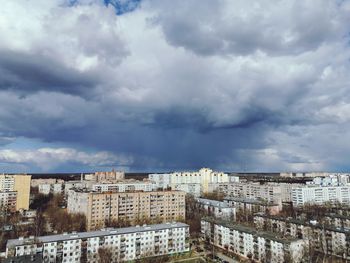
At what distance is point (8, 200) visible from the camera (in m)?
44.2

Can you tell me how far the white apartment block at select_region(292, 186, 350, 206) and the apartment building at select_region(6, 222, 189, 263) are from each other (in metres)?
30.0

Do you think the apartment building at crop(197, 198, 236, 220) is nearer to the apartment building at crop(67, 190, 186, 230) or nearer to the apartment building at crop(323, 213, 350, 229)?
the apartment building at crop(67, 190, 186, 230)

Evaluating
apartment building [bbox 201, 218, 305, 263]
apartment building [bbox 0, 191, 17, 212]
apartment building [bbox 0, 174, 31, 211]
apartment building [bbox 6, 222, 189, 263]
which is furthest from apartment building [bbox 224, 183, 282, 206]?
apartment building [bbox 0, 191, 17, 212]

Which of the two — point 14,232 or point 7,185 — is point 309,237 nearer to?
point 14,232

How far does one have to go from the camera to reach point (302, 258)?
70.1 feet

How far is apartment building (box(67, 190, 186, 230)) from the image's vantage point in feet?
112

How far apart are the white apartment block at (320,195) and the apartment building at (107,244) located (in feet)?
98.6

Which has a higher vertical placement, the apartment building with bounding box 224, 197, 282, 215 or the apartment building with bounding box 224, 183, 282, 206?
the apartment building with bounding box 224, 183, 282, 206

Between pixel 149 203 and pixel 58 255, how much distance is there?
57.4 ft

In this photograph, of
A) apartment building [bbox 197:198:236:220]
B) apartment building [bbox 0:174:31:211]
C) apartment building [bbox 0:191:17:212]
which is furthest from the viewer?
apartment building [bbox 0:174:31:211]

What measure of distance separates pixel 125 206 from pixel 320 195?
34.7 m

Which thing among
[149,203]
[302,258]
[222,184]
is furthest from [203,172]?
[302,258]

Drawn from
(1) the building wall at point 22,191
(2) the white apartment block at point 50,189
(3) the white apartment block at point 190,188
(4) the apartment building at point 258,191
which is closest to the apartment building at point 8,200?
(1) the building wall at point 22,191

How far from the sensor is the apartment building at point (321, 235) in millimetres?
23906
